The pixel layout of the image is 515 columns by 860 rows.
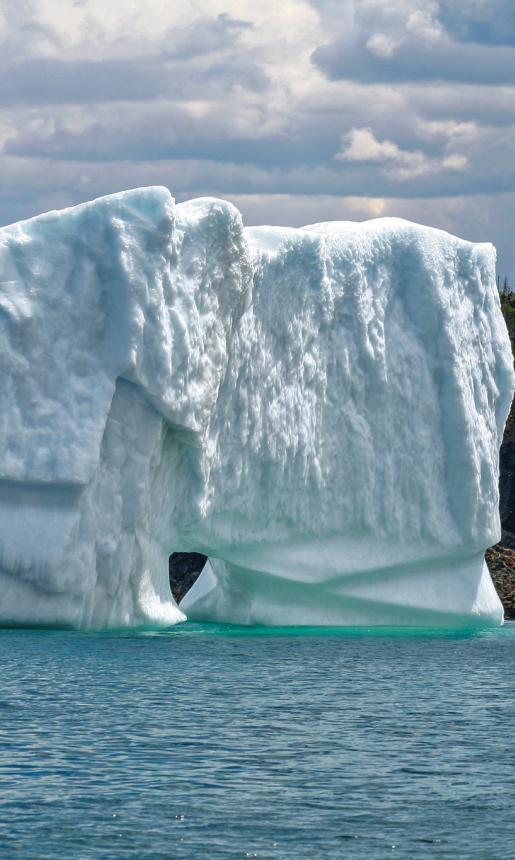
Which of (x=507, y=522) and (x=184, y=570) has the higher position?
(x=507, y=522)

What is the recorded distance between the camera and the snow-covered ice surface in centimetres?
2300

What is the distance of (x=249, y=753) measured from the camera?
1448cm

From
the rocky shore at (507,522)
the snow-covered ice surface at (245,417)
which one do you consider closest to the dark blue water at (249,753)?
the snow-covered ice surface at (245,417)

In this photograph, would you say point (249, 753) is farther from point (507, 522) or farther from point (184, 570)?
point (507, 522)

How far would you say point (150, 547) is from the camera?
998 inches

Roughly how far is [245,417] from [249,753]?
12035 millimetres

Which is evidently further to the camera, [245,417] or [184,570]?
[184,570]

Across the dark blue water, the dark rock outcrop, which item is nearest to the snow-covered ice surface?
the dark blue water

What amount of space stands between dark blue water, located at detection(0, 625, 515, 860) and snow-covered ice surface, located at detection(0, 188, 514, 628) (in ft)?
7.31

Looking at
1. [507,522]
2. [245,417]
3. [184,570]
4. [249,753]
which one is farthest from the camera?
[507,522]

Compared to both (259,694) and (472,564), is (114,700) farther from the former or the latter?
(472,564)

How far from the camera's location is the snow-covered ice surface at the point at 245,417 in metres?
23.0

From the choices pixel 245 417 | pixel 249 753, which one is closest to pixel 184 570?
pixel 245 417

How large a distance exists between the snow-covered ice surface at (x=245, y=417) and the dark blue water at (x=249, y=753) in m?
2.23
